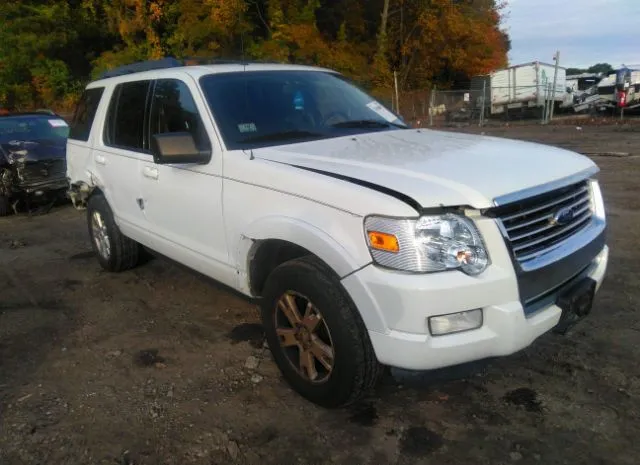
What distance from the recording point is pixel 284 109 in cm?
397

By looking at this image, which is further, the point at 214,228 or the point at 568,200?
the point at 214,228


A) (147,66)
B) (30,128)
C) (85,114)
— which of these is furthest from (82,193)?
(30,128)

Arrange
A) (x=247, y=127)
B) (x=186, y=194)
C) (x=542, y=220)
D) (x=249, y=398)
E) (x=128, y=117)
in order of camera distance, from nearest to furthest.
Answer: (x=542, y=220) < (x=249, y=398) < (x=247, y=127) < (x=186, y=194) < (x=128, y=117)

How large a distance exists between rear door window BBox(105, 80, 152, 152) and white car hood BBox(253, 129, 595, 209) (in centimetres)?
159

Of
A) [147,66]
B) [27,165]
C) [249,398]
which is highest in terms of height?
[147,66]

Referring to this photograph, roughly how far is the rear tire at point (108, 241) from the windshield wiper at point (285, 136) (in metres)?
2.24

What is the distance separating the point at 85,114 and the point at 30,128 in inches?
189

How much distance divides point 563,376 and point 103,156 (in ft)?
13.3

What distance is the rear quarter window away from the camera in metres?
5.54

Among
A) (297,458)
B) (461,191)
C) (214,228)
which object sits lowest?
(297,458)

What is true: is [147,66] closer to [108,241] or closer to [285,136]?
[108,241]

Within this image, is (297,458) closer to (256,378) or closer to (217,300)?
(256,378)

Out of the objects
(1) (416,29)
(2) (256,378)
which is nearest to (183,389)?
(2) (256,378)

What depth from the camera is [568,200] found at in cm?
313
